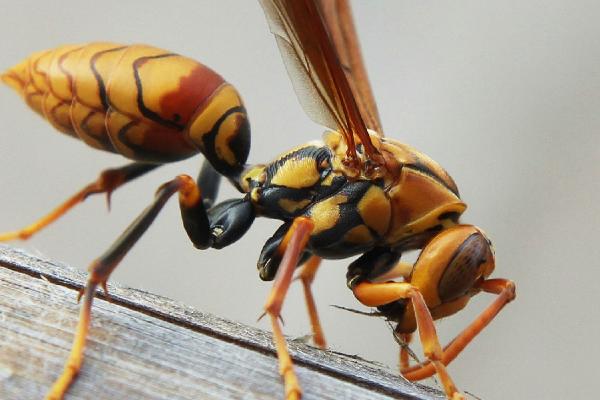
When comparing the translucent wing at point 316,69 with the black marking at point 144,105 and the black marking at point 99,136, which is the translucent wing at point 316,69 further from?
the black marking at point 99,136

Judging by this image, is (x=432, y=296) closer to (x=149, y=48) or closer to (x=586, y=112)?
(x=149, y=48)

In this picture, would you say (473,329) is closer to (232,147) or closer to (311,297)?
(311,297)

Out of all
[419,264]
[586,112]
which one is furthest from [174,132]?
[586,112]

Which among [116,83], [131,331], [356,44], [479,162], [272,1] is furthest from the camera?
[479,162]

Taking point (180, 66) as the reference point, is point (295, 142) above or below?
below

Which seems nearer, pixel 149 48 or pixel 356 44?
pixel 149 48

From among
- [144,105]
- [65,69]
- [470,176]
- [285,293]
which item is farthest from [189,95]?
[470,176]

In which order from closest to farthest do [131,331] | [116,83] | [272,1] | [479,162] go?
[131,331]
[272,1]
[116,83]
[479,162]

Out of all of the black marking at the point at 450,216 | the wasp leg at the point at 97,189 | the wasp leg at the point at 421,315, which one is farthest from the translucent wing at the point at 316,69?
the wasp leg at the point at 97,189
